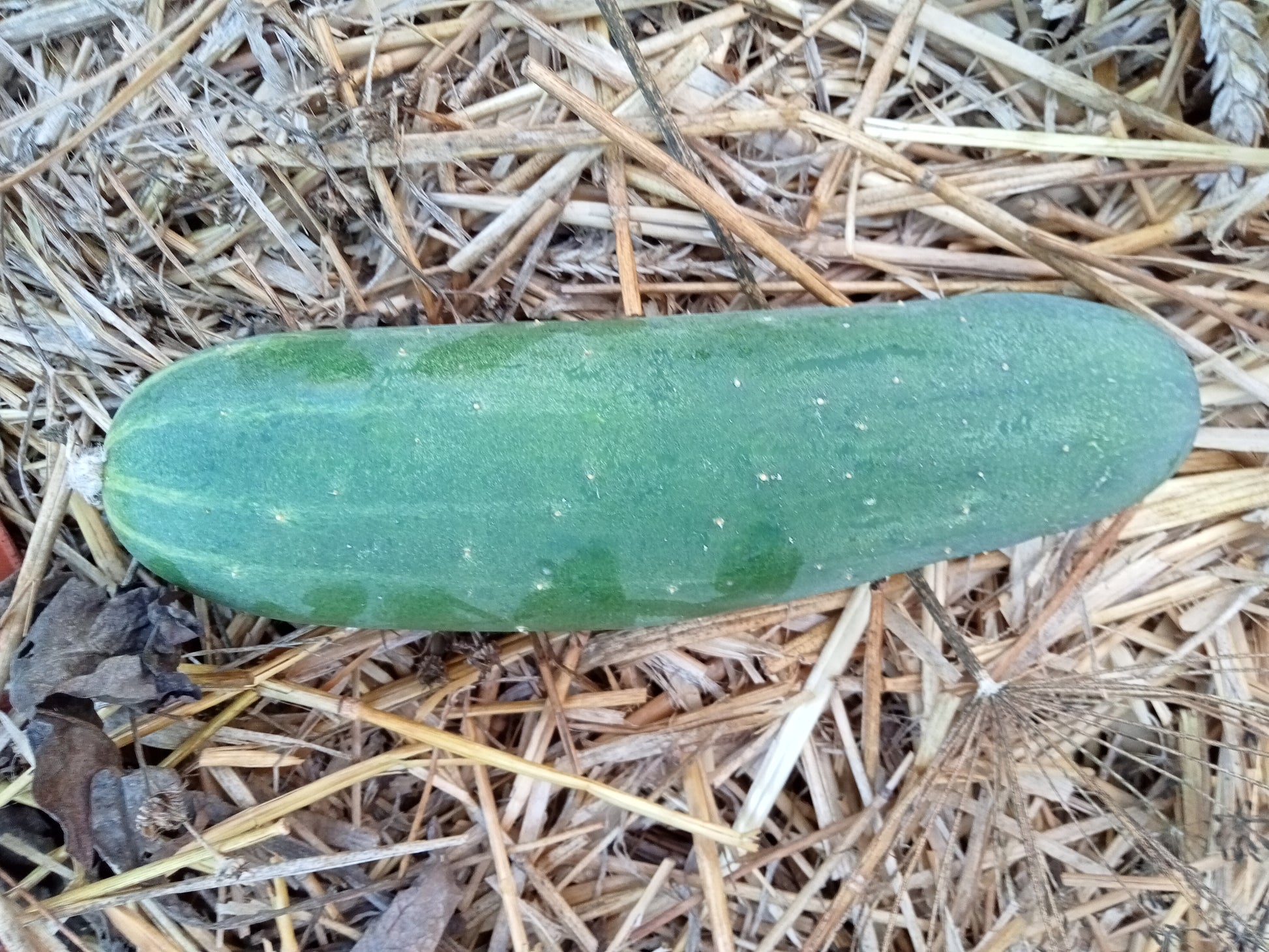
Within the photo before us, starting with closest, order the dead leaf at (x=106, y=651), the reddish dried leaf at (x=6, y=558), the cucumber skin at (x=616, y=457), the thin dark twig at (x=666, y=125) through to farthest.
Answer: the cucumber skin at (x=616, y=457)
the dead leaf at (x=106, y=651)
the thin dark twig at (x=666, y=125)
the reddish dried leaf at (x=6, y=558)

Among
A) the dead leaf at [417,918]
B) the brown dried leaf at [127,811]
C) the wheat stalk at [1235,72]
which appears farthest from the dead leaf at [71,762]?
the wheat stalk at [1235,72]

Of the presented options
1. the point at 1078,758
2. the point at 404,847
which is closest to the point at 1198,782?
the point at 1078,758

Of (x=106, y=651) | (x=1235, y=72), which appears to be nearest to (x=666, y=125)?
(x=1235, y=72)

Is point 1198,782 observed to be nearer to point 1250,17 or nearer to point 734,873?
point 734,873

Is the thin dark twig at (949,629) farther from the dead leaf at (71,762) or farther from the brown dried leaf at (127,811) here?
the dead leaf at (71,762)

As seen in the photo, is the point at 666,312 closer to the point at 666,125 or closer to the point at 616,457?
the point at 666,125

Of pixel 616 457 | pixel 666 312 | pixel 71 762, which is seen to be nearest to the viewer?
pixel 616 457

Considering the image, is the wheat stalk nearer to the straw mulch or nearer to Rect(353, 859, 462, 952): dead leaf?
the straw mulch
